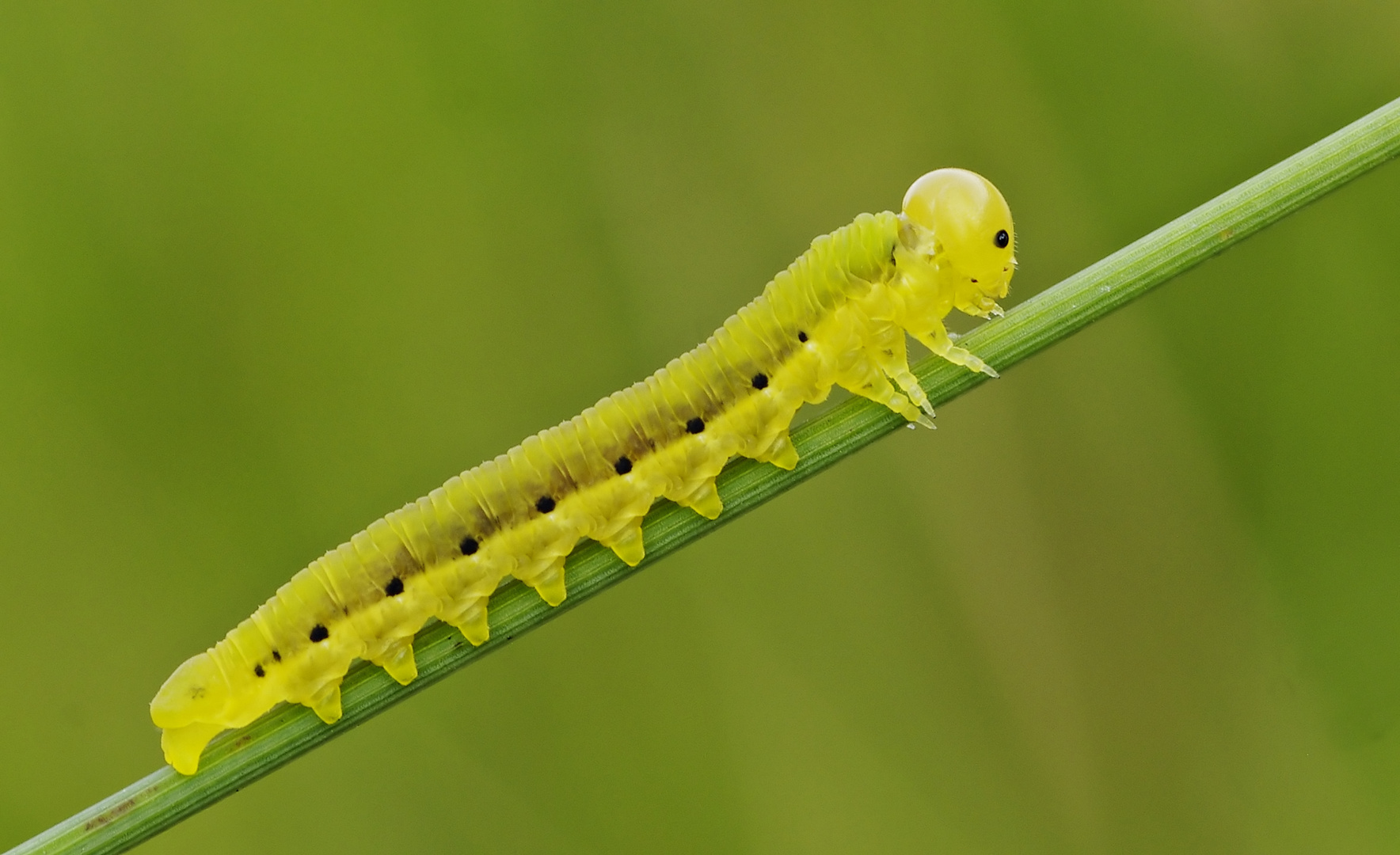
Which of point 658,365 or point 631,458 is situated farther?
point 658,365

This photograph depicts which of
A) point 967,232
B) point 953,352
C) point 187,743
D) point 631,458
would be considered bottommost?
point 187,743

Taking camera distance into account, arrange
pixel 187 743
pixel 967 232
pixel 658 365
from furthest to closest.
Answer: pixel 658 365, pixel 967 232, pixel 187 743

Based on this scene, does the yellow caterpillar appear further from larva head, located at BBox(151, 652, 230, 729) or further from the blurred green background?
the blurred green background

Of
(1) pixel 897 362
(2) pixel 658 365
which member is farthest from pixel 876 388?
(2) pixel 658 365

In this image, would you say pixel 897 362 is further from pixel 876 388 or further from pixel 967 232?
pixel 967 232

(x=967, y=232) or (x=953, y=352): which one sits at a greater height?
(x=967, y=232)

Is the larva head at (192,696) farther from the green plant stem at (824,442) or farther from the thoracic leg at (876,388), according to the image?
the thoracic leg at (876,388)

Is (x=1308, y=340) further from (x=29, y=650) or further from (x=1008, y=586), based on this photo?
(x=29, y=650)

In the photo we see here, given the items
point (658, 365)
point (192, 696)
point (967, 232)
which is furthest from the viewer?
point (658, 365)
